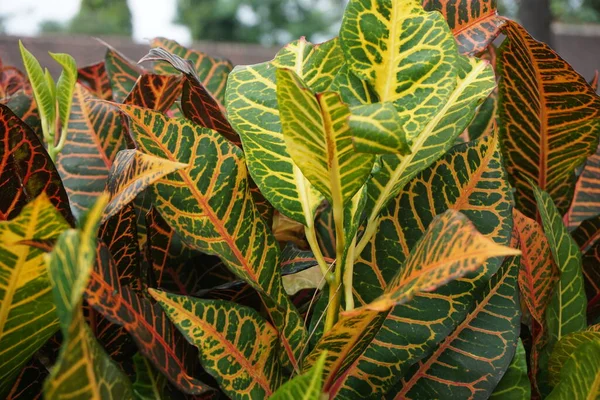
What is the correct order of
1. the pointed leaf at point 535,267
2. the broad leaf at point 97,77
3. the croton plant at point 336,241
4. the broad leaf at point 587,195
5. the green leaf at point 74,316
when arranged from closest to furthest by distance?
the green leaf at point 74,316, the croton plant at point 336,241, the pointed leaf at point 535,267, the broad leaf at point 587,195, the broad leaf at point 97,77

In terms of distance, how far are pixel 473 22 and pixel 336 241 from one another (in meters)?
0.27

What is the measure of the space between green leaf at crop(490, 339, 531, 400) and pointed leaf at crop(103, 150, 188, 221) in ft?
1.00

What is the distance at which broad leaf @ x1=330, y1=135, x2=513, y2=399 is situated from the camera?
0.44m

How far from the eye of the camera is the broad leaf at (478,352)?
46 centimetres

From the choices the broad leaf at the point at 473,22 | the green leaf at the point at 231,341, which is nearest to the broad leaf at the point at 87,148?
the green leaf at the point at 231,341

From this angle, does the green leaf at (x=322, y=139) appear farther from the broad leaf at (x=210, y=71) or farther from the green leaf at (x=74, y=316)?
the broad leaf at (x=210, y=71)

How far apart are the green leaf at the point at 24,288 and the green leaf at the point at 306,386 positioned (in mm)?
170

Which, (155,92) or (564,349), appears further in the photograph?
(155,92)

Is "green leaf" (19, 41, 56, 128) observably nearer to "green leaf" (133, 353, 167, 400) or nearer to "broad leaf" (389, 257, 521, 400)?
"green leaf" (133, 353, 167, 400)

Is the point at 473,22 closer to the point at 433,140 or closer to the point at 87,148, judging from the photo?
the point at 433,140

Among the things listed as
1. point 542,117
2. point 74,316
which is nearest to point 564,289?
point 542,117

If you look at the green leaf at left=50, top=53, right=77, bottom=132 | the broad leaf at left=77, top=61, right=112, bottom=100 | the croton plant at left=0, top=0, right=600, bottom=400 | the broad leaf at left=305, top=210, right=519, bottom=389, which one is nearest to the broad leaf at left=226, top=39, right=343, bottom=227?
the croton plant at left=0, top=0, right=600, bottom=400

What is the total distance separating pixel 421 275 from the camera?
36cm

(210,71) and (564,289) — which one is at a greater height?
(210,71)
